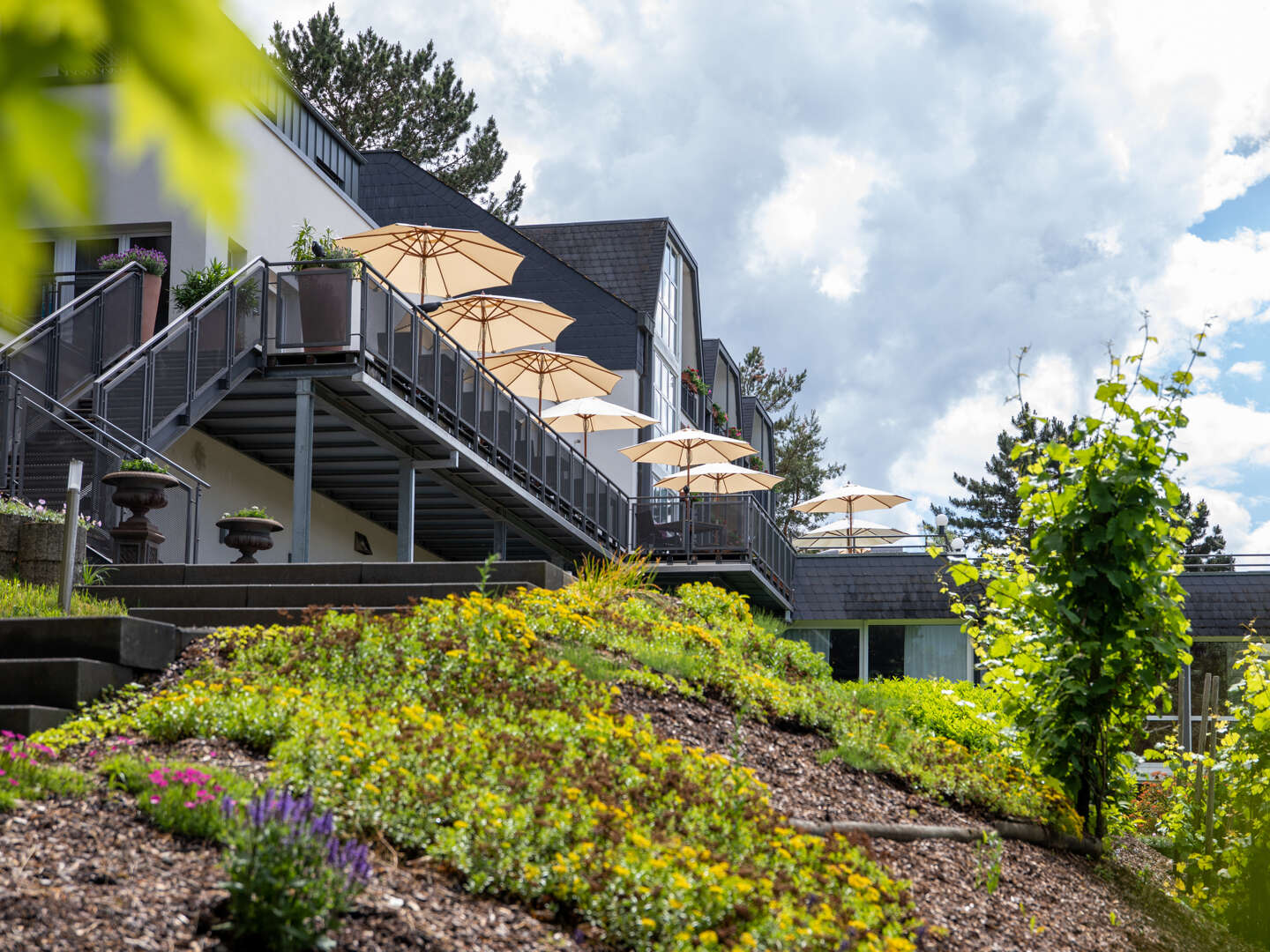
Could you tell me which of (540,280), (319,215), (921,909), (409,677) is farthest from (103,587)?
(540,280)

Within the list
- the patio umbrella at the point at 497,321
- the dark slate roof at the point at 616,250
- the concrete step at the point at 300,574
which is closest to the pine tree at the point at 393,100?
the dark slate roof at the point at 616,250

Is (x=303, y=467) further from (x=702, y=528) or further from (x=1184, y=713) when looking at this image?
(x=1184, y=713)

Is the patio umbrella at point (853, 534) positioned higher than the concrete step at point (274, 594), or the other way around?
the patio umbrella at point (853, 534)

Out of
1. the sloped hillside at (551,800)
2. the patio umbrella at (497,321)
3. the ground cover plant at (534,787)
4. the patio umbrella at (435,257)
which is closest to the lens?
the sloped hillside at (551,800)

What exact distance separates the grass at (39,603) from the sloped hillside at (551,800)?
4.46 feet

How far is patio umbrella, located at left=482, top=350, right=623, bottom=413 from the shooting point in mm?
21219

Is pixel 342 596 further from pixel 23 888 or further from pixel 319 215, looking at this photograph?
pixel 319 215

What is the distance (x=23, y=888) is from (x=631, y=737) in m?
2.79

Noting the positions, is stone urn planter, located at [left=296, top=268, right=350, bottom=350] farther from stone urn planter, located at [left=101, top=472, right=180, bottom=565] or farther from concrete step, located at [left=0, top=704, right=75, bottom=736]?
concrete step, located at [left=0, top=704, right=75, bottom=736]

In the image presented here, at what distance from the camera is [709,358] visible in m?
37.1

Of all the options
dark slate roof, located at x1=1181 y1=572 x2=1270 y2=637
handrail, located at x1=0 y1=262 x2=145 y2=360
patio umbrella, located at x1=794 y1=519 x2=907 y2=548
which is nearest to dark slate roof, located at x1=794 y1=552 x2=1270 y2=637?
dark slate roof, located at x1=1181 y1=572 x2=1270 y2=637

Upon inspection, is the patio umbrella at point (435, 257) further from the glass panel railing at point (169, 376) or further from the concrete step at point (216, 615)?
the concrete step at point (216, 615)

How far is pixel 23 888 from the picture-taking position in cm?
408

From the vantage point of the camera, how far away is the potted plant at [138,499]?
10.9 m
